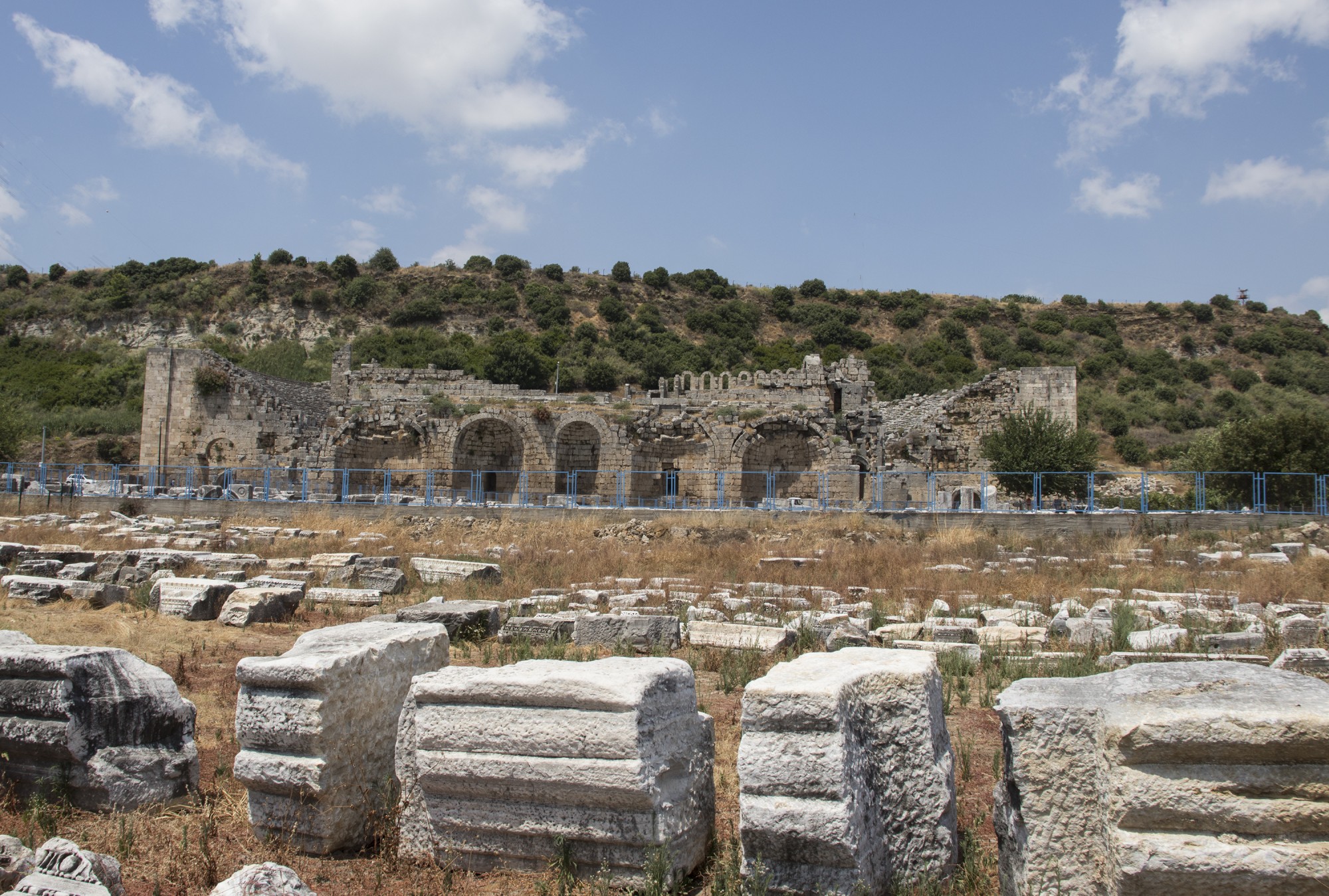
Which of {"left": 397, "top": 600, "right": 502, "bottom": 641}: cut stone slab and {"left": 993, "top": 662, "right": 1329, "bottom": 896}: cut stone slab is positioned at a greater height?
{"left": 993, "top": 662, "right": 1329, "bottom": 896}: cut stone slab

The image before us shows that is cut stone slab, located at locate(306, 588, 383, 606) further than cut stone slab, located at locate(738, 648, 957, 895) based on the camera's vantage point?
Yes

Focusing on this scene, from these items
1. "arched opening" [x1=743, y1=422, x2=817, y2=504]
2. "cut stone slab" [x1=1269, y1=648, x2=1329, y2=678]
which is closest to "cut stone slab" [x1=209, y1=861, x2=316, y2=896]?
"cut stone slab" [x1=1269, y1=648, x2=1329, y2=678]

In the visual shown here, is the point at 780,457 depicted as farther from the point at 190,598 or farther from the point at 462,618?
the point at 462,618

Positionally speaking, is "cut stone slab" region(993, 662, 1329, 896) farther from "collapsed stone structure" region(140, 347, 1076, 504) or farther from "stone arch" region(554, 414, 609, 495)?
"stone arch" region(554, 414, 609, 495)

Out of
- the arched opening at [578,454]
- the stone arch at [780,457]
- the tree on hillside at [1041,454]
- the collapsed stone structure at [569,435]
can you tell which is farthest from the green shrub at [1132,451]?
the arched opening at [578,454]

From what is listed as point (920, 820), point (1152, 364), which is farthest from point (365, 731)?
point (1152, 364)

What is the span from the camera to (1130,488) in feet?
103

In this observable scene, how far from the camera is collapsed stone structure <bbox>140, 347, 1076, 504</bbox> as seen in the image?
27.4 metres

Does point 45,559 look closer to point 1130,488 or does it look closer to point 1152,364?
point 1130,488

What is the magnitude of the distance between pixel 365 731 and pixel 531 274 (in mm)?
64431

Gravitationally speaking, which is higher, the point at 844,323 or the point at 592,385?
the point at 844,323

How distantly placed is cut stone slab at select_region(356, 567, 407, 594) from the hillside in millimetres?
35769

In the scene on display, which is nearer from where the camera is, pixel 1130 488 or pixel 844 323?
pixel 1130 488

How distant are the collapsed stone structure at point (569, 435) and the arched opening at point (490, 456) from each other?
5 centimetres
